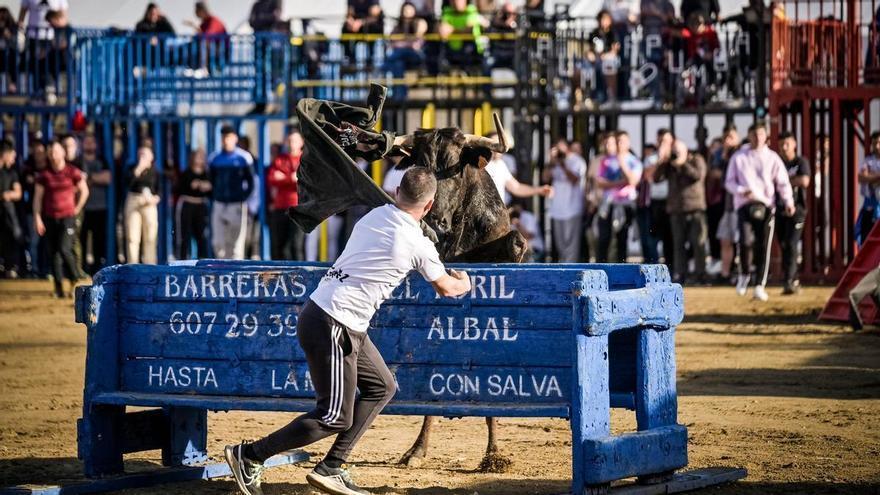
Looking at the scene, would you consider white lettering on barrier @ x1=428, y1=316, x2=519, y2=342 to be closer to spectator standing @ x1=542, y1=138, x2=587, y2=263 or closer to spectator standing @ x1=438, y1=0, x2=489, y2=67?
spectator standing @ x1=542, y1=138, x2=587, y2=263

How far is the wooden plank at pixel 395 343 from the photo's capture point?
25.5ft

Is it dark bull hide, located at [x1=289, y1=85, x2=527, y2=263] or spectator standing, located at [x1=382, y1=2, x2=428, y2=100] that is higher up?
spectator standing, located at [x1=382, y1=2, x2=428, y2=100]

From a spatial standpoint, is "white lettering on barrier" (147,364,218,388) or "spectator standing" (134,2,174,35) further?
"spectator standing" (134,2,174,35)

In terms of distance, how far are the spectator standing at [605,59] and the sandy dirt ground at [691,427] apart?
722 centimetres

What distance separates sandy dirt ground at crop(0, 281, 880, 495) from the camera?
852cm

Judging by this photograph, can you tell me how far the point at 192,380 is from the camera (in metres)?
8.36

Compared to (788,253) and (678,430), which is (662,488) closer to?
(678,430)

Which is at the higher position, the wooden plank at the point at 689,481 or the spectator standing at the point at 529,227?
the spectator standing at the point at 529,227

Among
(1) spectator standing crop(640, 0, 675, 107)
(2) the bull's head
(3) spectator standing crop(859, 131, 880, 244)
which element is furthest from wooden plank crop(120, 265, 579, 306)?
(1) spectator standing crop(640, 0, 675, 107)

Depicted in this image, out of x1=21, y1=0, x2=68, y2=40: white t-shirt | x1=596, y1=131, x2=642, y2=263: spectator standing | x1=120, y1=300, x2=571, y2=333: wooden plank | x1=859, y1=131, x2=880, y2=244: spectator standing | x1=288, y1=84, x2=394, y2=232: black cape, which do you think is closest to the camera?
x1=120, y1=300, x2=571, y2=333: wooden plank

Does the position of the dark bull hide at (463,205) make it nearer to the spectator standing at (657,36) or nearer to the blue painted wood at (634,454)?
the blue painted wood at (634,454)

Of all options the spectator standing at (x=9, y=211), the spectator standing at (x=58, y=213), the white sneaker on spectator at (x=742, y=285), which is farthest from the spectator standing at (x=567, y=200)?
the spectator standing at (x=9, y=211)

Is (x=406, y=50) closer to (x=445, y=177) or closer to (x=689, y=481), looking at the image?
(x=445, y=177)

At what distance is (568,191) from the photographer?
22.1 meters
